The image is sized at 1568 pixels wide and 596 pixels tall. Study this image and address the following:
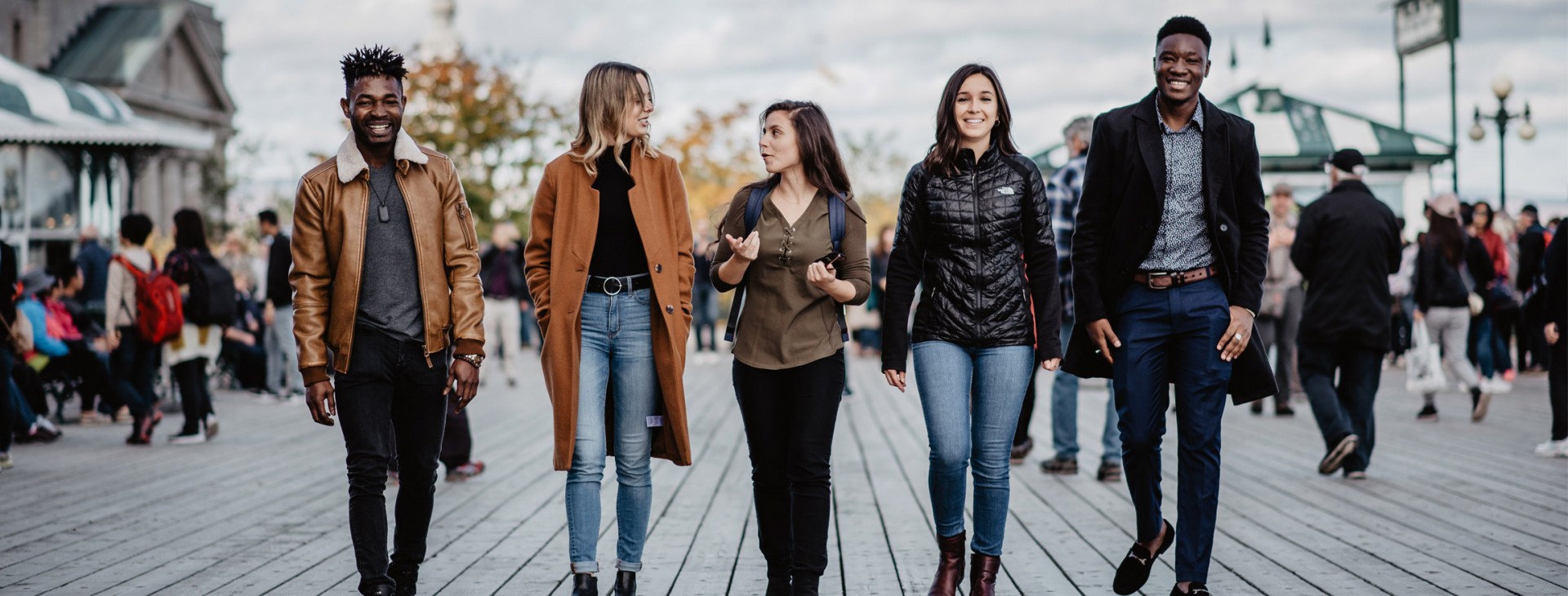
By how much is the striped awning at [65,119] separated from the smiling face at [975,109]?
1449cm

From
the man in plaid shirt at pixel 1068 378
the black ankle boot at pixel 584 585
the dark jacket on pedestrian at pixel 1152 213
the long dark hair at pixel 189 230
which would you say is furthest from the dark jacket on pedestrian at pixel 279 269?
the dark jacket on pedestrian at pixel 1152 213

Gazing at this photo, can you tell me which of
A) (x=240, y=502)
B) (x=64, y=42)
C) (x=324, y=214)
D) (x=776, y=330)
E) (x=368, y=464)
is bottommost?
(x=240, y=502)

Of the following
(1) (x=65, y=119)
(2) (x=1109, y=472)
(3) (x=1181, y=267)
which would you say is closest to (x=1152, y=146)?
(3) (x=1181, y=267)

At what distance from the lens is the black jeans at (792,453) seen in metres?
5.37

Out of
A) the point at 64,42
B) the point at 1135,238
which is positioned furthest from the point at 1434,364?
the point at 64,42

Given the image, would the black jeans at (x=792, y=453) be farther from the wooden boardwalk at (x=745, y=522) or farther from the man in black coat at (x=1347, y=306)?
the man in black coat at (x=1347, y=306)

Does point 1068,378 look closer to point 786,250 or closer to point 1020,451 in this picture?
point 1020,451

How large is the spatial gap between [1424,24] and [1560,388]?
22.8m

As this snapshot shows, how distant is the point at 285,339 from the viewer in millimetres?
16266

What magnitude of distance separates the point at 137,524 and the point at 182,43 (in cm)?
4095

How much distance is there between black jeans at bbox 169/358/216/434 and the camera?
11898 mm

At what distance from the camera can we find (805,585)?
5363 millimetres

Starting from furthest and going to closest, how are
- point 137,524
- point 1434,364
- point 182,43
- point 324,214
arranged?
point 182,43, point 1434,364, point 137,524, point 324,214

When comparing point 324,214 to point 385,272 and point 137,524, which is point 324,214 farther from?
point 137,524
